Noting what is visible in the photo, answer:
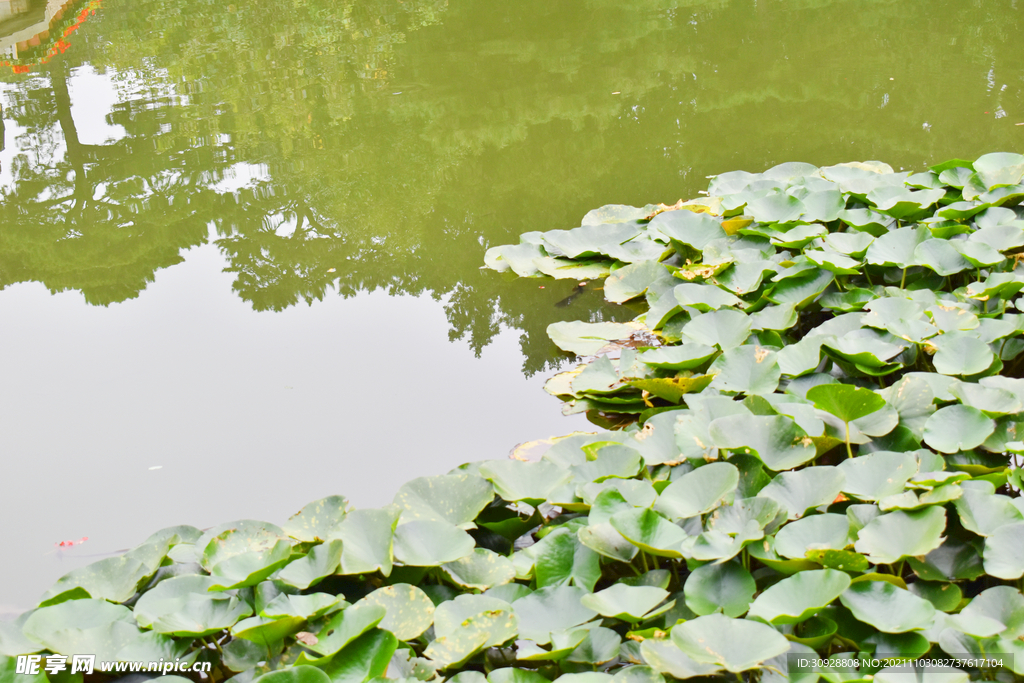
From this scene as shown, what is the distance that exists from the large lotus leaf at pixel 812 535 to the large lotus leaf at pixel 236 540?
2.93 ft

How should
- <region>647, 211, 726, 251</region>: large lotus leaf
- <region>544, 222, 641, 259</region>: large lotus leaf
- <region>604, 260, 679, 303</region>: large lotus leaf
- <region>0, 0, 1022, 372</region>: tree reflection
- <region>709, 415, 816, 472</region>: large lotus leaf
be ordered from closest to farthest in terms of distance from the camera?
1. <region>709, 415, 816, 472</region>: large lotus leaf
2. <region>604, 260, 679, 303</region>: large lotus leaf
3. <region>647, 211, 726, 251</region>: large lotus leaf
4. <region>544, 222, 641, 259</region>: large lotus leaf
5. <region>0, 0, 1022, 372</region>: tree reflection

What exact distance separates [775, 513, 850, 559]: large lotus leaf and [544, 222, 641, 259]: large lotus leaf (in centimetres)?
152

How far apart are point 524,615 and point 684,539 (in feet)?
0.97

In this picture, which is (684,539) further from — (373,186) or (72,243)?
(72,243)

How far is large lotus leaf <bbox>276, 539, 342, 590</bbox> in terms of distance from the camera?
132 cm

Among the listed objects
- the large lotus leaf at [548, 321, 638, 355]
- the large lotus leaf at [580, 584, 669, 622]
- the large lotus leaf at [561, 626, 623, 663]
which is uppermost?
the large lotus leaf at [548, 321, 638, 355]

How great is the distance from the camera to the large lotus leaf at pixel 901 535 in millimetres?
1235

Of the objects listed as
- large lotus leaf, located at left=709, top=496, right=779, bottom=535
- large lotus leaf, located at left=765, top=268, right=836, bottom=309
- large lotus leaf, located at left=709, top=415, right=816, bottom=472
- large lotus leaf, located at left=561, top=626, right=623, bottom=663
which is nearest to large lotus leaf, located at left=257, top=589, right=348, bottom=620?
large lotus leaf, located at left=561, top=626, right=623, bottom=663

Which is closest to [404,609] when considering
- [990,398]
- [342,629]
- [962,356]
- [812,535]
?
[342,629]

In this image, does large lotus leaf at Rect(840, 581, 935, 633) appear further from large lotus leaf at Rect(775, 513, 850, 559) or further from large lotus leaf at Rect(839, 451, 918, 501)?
large lotus leaf at Rect(839, 451, 918, 501)

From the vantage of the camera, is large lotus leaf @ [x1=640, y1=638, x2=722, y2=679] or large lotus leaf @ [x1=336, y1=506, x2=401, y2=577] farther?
large lotus leaf @ [x1=336, y1=506, x2=401, y2=577]

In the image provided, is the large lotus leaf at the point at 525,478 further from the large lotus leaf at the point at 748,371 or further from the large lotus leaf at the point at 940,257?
the large lotus leaf at the point at 940,257

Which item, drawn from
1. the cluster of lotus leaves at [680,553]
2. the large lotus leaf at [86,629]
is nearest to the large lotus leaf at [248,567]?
the cluster of lotus leaves at [680,553]

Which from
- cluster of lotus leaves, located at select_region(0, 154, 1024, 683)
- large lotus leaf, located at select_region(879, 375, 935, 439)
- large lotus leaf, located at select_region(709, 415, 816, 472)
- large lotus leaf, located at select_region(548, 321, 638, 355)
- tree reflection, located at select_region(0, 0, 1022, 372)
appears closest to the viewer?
cluster of lotus leaves, located at select_region(0, 154, 1024, 683)
